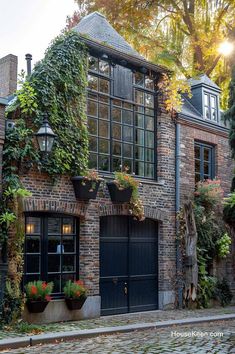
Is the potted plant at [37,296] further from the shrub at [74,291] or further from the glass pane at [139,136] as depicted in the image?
the glass pane at [139,136]

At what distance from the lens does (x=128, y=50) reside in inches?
580

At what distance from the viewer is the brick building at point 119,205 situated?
38.9 ft

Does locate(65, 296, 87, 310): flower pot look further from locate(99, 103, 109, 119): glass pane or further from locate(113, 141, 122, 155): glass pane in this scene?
locate(99, 103, 109, 119): glass pane

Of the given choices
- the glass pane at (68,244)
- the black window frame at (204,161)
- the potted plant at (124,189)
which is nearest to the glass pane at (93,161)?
the potted plant at (124,189)

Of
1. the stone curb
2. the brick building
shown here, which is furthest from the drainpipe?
the stone curb

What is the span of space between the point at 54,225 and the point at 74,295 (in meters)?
1.68

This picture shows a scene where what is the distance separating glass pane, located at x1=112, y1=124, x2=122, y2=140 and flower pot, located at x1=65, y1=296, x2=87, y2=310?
439 cm

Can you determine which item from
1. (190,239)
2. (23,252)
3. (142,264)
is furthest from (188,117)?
(23,252)

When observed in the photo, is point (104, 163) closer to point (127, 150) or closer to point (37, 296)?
point (127, 150)

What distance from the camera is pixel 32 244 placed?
38.2 ft

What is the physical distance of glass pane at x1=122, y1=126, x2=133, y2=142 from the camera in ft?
46.1

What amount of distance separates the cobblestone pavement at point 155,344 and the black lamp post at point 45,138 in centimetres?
410

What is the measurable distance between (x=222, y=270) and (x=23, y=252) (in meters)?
7.21

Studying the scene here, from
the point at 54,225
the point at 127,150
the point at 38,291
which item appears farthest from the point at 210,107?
the point at 38,291
